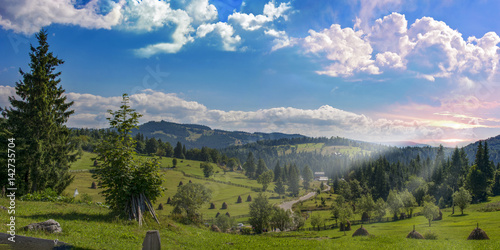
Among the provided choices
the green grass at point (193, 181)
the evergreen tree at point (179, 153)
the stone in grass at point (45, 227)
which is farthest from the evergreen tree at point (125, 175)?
→ the evergreen tree at point (179, 153)

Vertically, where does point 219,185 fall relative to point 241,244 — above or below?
below

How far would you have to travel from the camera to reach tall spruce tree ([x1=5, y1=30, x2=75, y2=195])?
28547mm

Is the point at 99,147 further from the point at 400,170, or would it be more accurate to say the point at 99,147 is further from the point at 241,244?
the point at 400,170

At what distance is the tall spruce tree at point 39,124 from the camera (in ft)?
93.7

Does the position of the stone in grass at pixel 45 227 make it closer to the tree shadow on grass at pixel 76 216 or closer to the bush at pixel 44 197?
the tree shadow on grass at pixel 76 216

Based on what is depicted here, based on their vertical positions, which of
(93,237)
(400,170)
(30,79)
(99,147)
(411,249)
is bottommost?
(400,170)

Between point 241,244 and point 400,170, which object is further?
point 400,170

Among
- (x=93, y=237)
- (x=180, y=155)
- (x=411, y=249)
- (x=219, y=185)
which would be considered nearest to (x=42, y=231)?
(x=93, y=237)

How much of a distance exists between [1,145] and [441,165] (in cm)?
13509

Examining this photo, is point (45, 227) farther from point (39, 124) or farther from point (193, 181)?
point (193, 181)

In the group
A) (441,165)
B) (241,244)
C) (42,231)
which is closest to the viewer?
(42,231)

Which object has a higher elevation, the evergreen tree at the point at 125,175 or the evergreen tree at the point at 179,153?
the evergreen tree at the point at 125,175

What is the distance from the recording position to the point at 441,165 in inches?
4395

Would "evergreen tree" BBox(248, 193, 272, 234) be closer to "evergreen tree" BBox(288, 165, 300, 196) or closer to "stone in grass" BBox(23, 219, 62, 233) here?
"stone in grass" BBox(23, 219, 62, 233)
